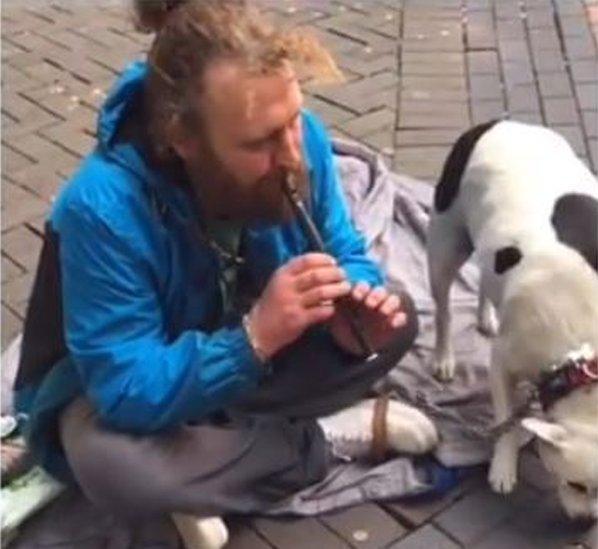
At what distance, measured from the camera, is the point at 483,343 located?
3084 mm

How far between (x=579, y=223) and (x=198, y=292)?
82 centimetres

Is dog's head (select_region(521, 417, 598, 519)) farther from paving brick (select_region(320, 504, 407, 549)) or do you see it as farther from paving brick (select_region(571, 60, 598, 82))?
paving brick (select_region(571, 60, 598, 82))

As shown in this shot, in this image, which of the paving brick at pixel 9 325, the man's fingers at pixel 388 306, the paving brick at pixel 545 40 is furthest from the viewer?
the paving brick at pixel 545 40

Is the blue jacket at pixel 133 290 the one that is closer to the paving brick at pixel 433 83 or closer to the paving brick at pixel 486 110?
the paving brick at pixel 486 110

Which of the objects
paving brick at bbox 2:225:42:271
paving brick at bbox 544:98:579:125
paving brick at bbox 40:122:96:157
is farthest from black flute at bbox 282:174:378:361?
paving brick at bbox 40:122:96:157

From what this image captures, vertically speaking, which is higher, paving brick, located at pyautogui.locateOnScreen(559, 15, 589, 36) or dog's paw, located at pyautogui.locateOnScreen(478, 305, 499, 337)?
paving brick, located at pyautogui.locateOnScreen(559, 15, 589, 36)

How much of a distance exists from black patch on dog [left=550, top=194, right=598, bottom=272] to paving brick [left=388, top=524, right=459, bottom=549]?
0.64 m

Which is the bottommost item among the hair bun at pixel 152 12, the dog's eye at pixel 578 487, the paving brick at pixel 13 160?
the dog's eye at pixel 578 487

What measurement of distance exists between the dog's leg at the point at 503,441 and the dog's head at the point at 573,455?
0.51 feet

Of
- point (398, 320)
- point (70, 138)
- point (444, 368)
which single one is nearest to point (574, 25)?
point (70, 138)

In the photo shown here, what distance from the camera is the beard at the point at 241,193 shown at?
7.18 ft

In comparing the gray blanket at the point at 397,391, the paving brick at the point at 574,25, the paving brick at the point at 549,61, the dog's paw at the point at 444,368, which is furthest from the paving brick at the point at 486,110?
the dog's paw at the point at 444,368

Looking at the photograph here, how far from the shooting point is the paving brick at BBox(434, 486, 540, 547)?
2557mm

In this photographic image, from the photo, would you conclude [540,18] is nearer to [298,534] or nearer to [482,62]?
[482,62]
